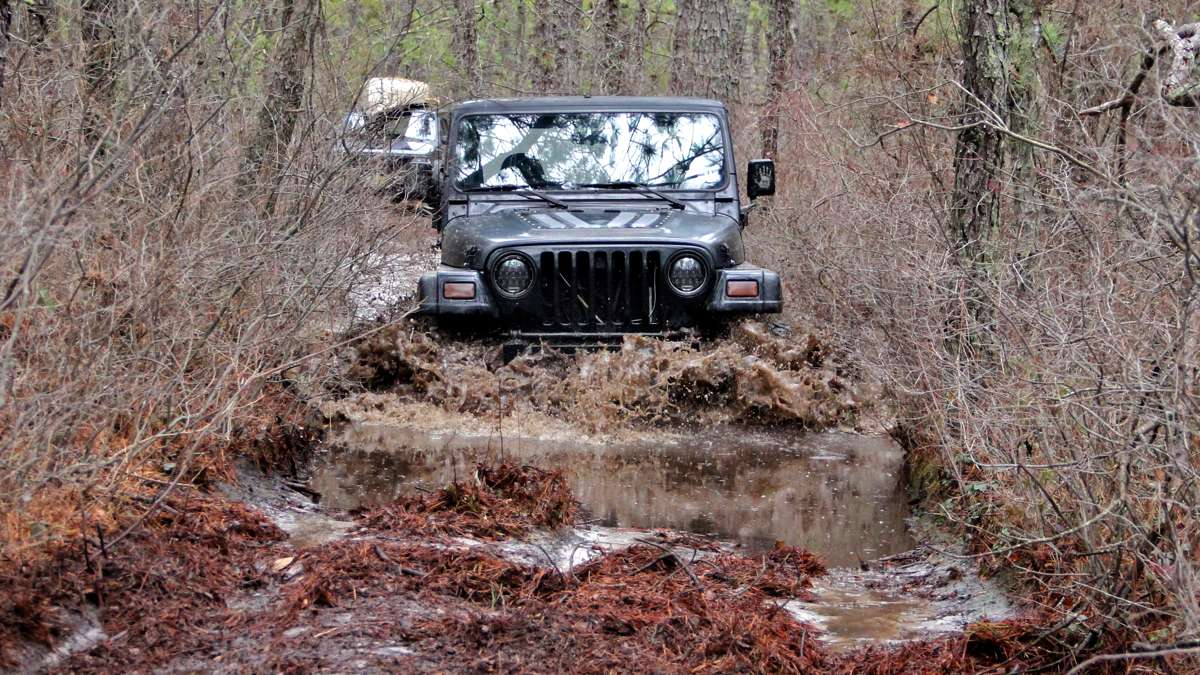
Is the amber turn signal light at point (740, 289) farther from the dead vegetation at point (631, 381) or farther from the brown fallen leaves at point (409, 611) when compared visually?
the brown fallen leaves at point (409, 611)

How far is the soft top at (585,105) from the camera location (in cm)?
858

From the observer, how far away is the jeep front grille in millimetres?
7680

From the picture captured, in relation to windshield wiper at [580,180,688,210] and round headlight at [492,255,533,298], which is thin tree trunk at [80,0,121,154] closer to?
round headlight at [492,255,533,298]

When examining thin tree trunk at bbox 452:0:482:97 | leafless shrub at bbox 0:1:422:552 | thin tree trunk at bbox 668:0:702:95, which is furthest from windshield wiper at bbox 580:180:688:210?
thin tree trunk at bbox 668:0:702:95

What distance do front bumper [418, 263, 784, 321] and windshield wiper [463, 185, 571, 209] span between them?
704mm

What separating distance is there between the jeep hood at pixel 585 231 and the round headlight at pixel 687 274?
0.09 m

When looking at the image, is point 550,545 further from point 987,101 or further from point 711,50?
point 711,50

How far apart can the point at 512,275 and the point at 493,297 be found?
6.3 inches

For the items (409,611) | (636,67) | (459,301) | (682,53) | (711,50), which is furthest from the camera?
(636,67)

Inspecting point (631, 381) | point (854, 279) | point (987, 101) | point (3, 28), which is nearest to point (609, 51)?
point (854, 279)

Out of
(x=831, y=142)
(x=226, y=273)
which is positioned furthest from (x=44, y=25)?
(x=831, y=142)

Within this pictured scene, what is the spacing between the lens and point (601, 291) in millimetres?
7746

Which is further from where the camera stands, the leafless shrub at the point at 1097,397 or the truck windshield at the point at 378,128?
the truck windshield at the point at 378,128

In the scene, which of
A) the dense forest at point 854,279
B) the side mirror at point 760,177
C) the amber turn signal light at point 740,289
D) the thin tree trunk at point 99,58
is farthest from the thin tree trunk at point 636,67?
the thin tree trunk at point 99,58
